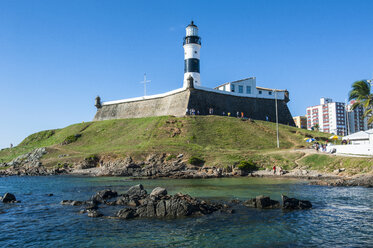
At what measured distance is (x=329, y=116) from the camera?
137 metres

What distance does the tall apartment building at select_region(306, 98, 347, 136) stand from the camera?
13425cm

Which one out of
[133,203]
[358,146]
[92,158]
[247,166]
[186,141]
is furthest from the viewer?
[186,141]

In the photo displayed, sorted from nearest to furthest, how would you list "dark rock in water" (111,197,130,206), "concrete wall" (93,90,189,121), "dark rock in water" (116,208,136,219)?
"dark rock in water" (116,208,136,219) < "dark rock in water" (111,197,130,206) < "concrete wall" (93,90,189,121)

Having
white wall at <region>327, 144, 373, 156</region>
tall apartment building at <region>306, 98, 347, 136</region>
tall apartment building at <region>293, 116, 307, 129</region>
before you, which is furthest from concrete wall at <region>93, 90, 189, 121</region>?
tall apartment building at <region>293, 116, 307, 129</region>

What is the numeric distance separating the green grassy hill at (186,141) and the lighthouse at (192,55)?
12.9m

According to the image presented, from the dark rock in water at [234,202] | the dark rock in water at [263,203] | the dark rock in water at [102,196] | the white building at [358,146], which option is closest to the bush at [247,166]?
the white building at [358,146]

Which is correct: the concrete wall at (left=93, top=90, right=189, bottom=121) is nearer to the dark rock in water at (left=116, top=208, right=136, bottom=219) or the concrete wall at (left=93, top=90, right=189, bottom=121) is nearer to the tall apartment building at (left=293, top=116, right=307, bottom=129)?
the dark rock in water at (left=116, top=208, right=136, bottom=219)

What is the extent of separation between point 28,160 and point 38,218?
46.2 metres

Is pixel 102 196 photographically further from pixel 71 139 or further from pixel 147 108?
pixel 147 108

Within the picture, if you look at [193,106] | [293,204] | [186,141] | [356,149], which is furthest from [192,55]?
[293,204]

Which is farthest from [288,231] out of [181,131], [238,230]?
[181,131]

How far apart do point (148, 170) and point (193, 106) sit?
25.8m

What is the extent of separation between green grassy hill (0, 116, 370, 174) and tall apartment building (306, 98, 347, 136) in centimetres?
8199

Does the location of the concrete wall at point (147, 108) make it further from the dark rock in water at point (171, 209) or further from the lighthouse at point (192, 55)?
the dark rock in water at point (171, 209)
